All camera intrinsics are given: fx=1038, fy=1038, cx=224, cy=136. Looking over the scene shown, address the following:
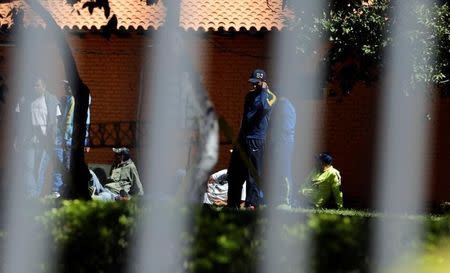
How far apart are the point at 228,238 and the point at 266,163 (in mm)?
445

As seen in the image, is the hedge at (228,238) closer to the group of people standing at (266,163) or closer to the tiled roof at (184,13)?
the group of people standing at (266,163)

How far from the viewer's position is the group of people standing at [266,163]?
130 inches

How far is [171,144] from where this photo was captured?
305 cm

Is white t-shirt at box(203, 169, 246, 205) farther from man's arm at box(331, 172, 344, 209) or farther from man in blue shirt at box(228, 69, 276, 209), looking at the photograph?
man in blue shirt at box(228, 69, 276, 209)

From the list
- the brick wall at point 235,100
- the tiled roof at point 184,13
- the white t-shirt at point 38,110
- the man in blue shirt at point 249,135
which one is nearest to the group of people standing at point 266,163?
the man in blue shirt at point 249,135

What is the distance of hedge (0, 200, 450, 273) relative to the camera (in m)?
3.28

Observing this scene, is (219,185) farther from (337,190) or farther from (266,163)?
(266,163)

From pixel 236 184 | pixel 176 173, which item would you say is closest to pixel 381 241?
pixel 176 173

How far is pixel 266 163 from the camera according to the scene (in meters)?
4.17

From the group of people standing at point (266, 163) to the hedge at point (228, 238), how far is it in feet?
0.36

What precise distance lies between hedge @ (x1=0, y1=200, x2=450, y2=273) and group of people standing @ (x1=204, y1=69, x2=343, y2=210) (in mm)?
111

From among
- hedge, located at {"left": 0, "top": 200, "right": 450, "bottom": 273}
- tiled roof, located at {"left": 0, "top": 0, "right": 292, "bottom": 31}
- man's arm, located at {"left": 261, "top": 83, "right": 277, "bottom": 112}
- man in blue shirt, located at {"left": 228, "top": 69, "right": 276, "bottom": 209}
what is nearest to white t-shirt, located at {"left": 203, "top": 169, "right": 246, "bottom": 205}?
man in blue shirt, located at {"left": 228, "top": 69, "right": 276, "bottom": 209}

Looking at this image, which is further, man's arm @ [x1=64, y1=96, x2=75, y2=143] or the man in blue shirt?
the man in blue shirt

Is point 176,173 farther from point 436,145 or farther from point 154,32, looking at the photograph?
point 436,145
